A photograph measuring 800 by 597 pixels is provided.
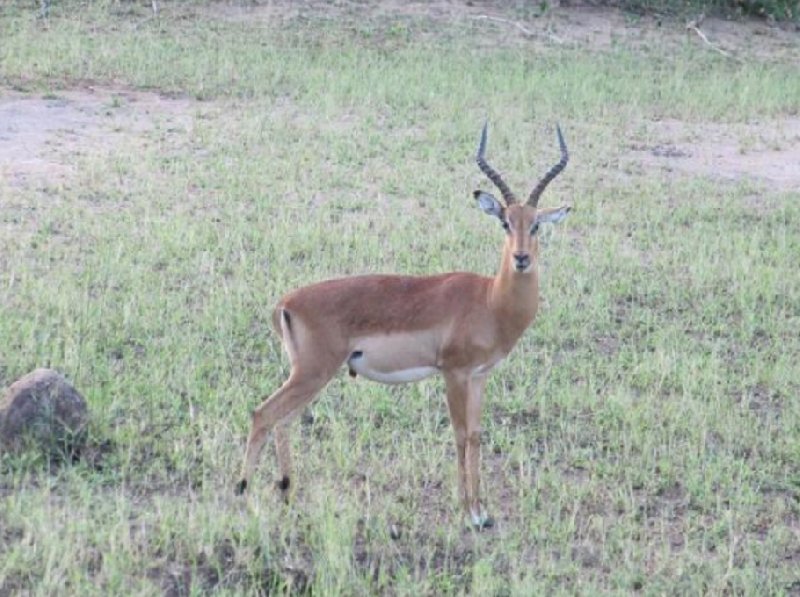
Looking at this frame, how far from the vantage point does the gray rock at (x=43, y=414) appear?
636cm

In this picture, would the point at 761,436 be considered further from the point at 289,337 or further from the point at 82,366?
the point at 82,366

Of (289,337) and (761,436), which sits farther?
(761,436)

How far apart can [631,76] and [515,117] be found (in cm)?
250

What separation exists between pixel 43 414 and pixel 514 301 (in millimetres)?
1893

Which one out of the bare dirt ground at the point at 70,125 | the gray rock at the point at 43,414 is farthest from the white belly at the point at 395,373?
the bare dirt ground at the point at 70,125

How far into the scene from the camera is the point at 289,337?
6.20 metres

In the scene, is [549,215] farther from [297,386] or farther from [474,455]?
[297,386]

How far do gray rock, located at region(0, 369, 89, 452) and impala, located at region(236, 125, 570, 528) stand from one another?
773 mm

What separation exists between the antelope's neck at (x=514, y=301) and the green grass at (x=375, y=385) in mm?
673

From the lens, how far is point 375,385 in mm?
7562

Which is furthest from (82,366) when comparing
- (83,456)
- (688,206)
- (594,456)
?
(688,206)

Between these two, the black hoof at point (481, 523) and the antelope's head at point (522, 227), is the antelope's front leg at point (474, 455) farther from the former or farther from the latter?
the antelope's head at point (522, 227)

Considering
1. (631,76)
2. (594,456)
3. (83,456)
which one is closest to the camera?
(83,456)

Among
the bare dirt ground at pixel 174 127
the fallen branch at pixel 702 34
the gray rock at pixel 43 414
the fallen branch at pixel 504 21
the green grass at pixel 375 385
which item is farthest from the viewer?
the fallen branch at pixel 702 34
